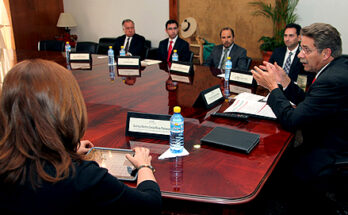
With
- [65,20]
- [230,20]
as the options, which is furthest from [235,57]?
[65,20]

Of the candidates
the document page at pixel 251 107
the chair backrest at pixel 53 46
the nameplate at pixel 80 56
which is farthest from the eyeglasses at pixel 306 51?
the chair backrest at pixel 53 46

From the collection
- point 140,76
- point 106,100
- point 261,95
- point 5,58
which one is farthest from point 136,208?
point 5,58

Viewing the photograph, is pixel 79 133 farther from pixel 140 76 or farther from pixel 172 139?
pixel 140 76

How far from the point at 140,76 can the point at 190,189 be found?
7.15 ft

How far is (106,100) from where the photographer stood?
7.79 feet

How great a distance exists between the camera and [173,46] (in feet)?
15.0

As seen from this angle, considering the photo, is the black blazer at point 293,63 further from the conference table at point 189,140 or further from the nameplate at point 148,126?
the nameplate at point 148,126

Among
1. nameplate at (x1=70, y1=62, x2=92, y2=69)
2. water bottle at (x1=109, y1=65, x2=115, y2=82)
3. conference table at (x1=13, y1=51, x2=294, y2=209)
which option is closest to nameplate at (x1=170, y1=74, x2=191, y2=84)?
conference table at (x1=13, y1=51, x2=294, y2=209)

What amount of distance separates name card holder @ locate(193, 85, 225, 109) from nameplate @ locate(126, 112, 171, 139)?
1.83ft

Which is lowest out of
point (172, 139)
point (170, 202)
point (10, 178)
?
→ point (170, 202)

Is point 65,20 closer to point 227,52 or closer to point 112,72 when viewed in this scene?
point 112,72

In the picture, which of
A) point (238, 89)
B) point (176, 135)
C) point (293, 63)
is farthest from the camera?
point (293, 63)

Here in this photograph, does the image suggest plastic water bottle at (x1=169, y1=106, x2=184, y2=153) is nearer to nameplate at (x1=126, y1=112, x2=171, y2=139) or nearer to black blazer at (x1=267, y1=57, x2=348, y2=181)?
nameplate at (x1=126, y1=112, x2=171, y2=139)

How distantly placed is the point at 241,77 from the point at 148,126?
1.50 m
